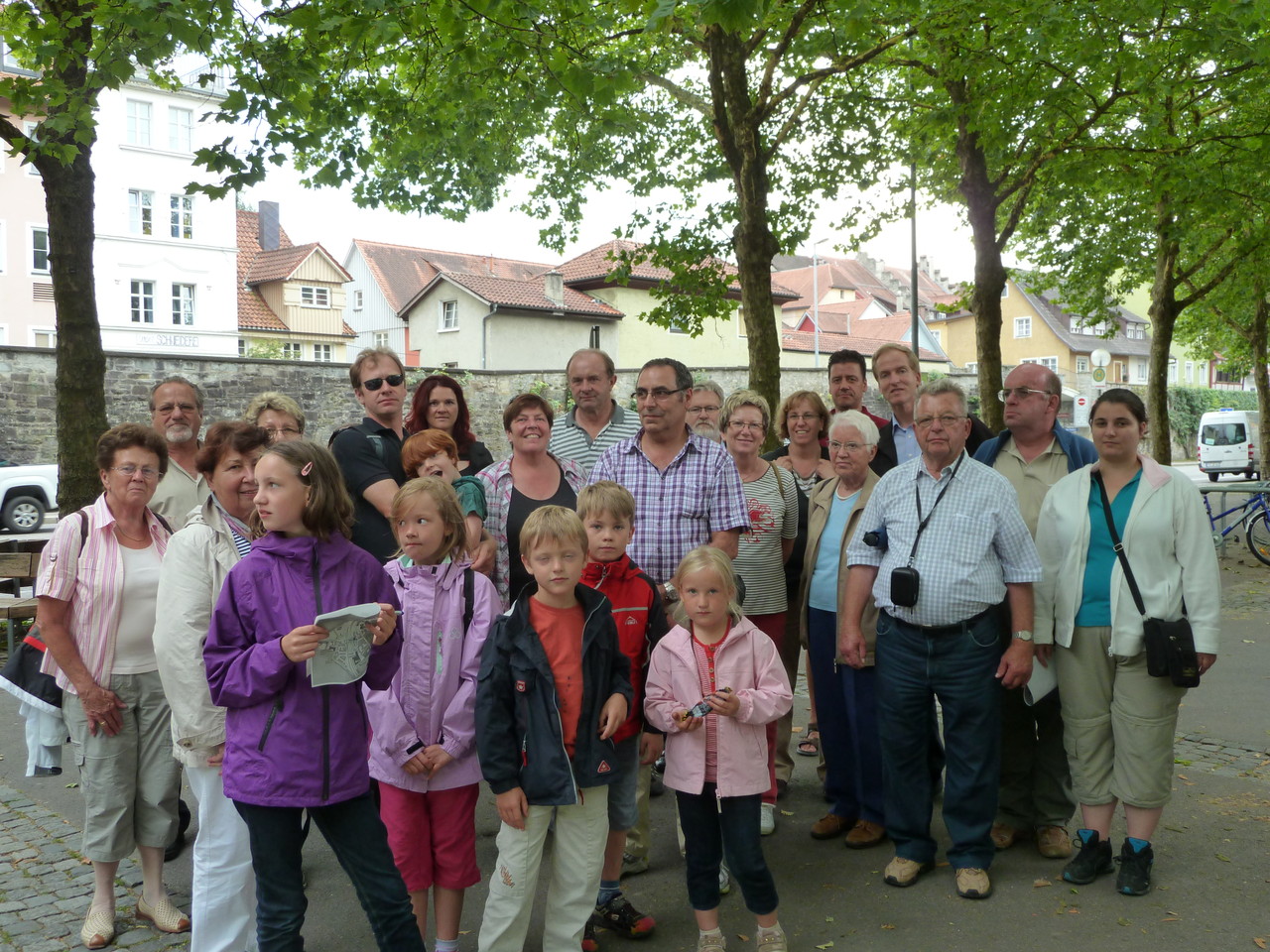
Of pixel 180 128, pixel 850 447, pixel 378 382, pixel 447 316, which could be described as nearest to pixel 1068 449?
pixel 850 447

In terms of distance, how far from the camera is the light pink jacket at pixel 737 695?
12.4ft

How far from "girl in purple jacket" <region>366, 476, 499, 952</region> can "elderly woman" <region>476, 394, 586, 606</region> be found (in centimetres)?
74

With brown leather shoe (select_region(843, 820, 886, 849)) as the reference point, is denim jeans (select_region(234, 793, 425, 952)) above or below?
→ above

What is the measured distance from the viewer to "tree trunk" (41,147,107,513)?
9.16m

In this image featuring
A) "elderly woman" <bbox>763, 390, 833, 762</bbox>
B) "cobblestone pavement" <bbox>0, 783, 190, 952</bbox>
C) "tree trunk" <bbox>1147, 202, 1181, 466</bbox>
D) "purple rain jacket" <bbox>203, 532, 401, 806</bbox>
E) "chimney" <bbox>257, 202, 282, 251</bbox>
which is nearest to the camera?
"purple rain jacket" <bbox>203, 532, 401, 806</bbox>

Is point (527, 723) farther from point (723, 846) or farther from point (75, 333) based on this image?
point (75, 333)

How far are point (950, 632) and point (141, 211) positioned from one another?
41023 millimetres

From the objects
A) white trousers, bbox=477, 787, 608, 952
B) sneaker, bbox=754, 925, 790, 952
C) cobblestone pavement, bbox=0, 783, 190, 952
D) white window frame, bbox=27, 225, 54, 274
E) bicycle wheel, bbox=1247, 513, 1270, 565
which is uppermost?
white window frame, bbox=27, 225, 54, 274

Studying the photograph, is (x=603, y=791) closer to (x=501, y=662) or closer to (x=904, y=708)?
(x=501, y=662)

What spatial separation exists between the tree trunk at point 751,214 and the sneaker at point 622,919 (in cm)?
825

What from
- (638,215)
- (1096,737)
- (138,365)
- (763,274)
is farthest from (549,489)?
(138,365)

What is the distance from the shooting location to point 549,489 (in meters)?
4.75

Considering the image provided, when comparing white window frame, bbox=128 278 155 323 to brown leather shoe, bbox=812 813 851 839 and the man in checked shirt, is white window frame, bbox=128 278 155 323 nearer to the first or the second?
brown leather shoe, bbox=812 813 851 839

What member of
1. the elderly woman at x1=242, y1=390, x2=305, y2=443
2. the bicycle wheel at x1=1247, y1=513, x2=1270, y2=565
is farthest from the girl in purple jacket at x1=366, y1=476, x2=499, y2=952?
the bicycle wheel at x1=1247, y1=513, x2=1270, y2=565
